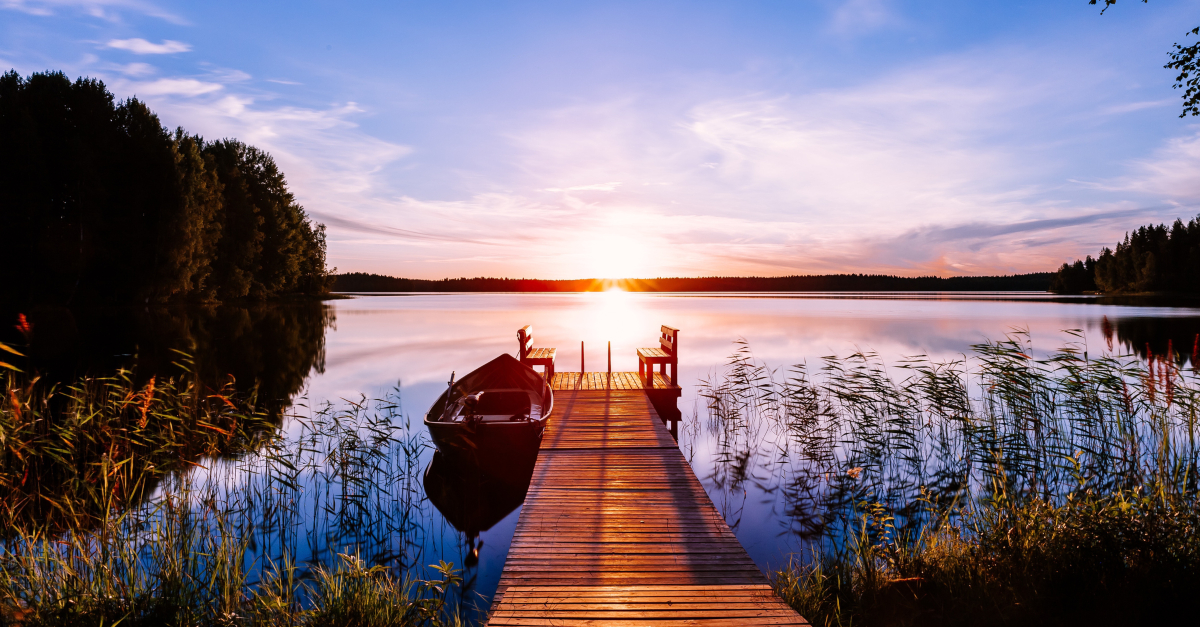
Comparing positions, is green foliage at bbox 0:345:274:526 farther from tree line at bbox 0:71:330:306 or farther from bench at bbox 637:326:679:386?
tree line at bbox 0:71:330:306

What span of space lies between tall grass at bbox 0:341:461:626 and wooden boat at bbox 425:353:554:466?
1.01 metres

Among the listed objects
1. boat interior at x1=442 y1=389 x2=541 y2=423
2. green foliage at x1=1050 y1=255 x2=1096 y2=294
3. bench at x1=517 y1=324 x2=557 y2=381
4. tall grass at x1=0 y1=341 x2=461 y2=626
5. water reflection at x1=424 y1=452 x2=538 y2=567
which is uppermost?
green foliage at x1=1050 y1=255 x2=1096 y2=294

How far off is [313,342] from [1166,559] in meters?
30.5

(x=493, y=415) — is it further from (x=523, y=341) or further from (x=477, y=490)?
(x=523, y=341)

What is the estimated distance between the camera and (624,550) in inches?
203

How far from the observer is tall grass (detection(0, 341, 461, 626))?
167 inches

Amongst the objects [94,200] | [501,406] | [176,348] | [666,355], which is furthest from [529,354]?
[94,200]

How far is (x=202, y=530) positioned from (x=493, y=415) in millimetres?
4932

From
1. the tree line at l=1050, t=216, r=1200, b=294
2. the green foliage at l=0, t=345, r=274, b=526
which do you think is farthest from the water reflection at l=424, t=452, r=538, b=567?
the tree line at l=1050, t=216, r=1200, b=294

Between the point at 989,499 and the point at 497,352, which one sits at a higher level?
the point at 989,499

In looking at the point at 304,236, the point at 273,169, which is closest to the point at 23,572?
the point at 273,169

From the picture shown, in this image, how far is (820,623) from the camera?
445 centimetres

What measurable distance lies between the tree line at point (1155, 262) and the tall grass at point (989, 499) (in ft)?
267

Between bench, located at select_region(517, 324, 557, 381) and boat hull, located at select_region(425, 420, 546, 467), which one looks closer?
boat hull, located at select_region(425, 420, 546, 467)
